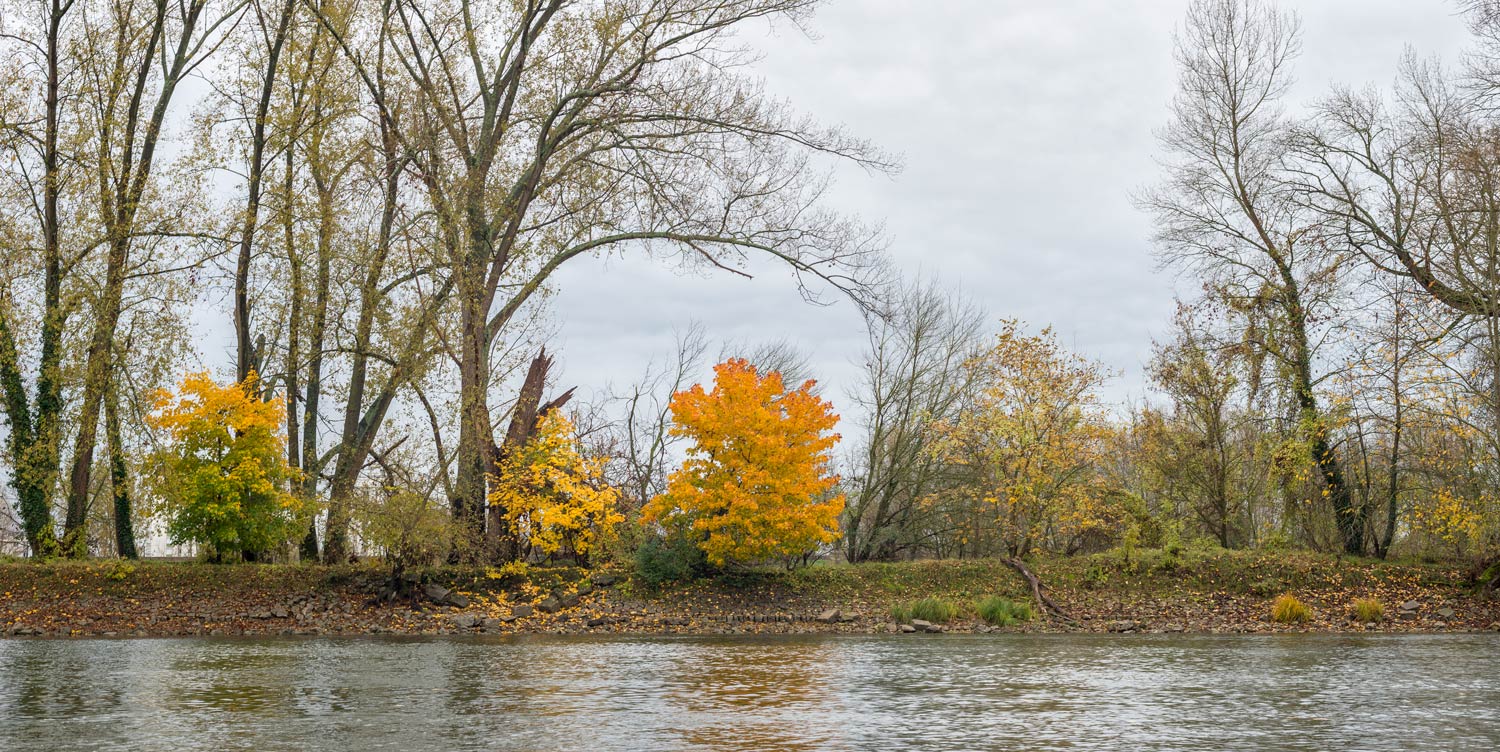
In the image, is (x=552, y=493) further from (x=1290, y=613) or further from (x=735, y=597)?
(x=1290, y=613)

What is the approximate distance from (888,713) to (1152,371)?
21.9m

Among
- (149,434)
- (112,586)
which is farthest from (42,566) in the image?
(149,434)

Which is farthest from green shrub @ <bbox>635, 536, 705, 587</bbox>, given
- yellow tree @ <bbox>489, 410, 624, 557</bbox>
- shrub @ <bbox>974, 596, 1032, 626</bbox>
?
shrub @ <bbox>974, 596, 1032, 626</bbox>

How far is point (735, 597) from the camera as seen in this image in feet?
81.1

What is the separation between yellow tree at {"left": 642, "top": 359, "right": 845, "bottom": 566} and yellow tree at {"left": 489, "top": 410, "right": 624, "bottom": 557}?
4.38 feet

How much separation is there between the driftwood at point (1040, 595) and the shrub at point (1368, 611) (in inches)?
215

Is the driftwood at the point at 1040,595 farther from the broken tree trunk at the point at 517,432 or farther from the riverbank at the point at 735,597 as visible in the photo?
the broken tree trunk at the point at 517,432

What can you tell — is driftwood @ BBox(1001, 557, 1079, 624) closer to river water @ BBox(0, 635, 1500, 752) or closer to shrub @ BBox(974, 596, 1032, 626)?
shrub @ BBox(974, 596, 1032, 626)

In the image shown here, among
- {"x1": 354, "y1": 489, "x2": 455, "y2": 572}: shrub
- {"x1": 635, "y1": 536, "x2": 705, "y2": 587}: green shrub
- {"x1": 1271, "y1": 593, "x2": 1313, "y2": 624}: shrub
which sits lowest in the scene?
{"x1": 1271, "y1": 593, "x2": 1313, "y2": 624}: shrub

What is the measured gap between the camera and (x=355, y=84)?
2684 cm

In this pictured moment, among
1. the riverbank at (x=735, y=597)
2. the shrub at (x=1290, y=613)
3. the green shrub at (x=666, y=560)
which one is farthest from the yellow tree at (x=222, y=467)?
the shrub at (x=1290, y=613)

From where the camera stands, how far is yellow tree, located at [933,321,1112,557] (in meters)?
28.5

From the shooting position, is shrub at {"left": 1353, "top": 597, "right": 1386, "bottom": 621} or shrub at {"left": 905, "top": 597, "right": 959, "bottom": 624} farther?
shrub at {"left": 905, "top": 597, "right": 959, "bottom": 624}

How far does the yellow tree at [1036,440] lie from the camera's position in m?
28.5
